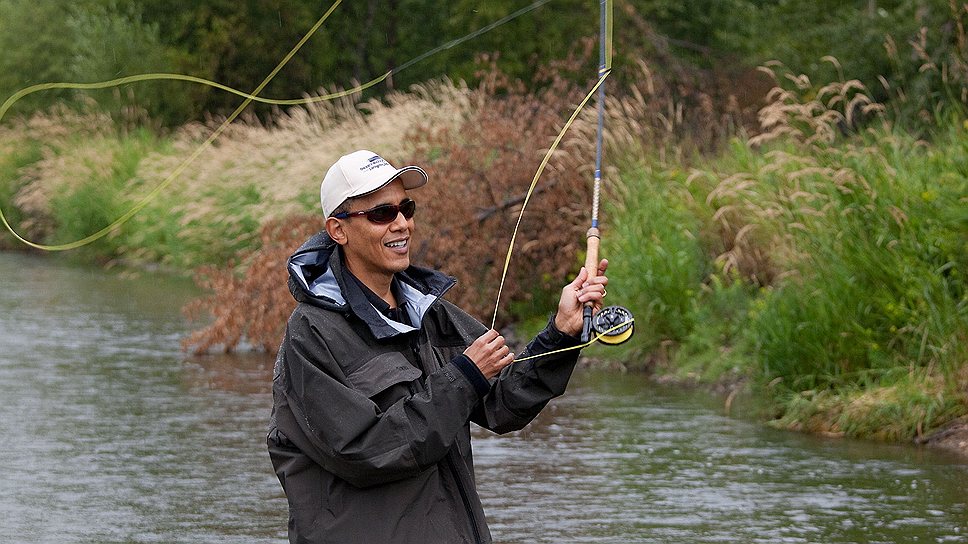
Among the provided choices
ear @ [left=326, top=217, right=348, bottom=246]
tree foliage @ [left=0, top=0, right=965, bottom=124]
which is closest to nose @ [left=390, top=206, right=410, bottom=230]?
ear @ [left=326, top=217, right=348, bottom=246]

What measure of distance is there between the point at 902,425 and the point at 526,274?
4.91 metres

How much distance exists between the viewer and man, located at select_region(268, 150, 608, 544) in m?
3.68

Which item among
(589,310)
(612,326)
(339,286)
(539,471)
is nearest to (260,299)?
(539,471)

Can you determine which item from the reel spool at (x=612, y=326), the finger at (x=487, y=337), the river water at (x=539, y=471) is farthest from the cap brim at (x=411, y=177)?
the river water at (x=539, y=471)

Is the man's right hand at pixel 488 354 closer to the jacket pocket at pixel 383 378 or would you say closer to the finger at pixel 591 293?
the jacket pocket at pixel 383 378

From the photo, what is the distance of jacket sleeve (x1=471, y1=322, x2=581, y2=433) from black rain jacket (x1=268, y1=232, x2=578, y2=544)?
141 millimetres

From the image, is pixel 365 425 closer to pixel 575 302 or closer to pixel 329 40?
pixel 575 302

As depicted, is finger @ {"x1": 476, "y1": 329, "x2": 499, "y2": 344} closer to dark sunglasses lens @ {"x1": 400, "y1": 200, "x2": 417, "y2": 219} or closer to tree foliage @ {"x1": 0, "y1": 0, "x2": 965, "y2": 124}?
dark sunglasses lens @ {"x1": 400, "y1": 200, "x2": 417, "y2": 219}

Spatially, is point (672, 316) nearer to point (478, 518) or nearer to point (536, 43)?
point (478, 518)

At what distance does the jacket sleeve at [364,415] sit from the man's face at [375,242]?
0.86ft

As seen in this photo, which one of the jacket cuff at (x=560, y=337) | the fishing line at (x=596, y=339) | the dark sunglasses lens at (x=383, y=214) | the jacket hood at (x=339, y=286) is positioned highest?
the dark sunglasses lens at (x=383, y=214)

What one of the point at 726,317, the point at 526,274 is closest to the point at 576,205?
the point at 526,274

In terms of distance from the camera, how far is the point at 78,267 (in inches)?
923

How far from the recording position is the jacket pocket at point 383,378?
3.74m
